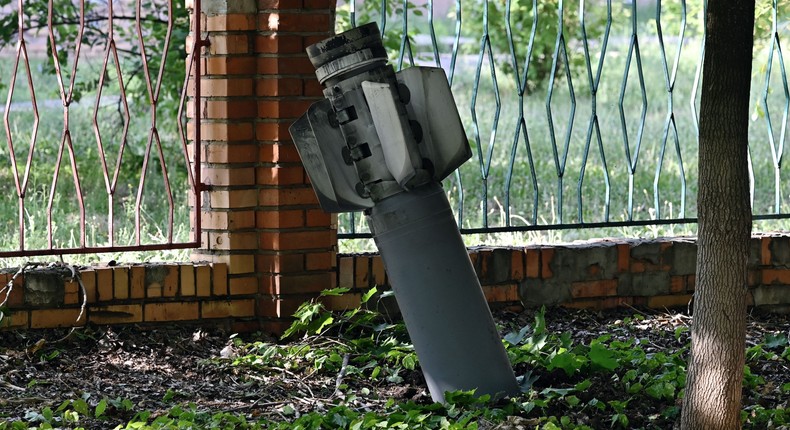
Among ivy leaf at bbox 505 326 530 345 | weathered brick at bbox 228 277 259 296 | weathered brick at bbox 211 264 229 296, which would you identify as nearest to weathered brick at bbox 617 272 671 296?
ivy leaf at bbox 505 326 530 345

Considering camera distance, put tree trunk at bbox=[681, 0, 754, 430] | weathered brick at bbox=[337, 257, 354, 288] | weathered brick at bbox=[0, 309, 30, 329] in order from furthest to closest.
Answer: weathered brick at bbox=[337, 257, 354, 288] < weathered brick at bbox=[0, 309, 30, 329] < tree trunk at bbox=[681, 0, 754, 430]

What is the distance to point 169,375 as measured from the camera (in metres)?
3.89

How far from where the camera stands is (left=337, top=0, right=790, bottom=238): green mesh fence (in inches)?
191

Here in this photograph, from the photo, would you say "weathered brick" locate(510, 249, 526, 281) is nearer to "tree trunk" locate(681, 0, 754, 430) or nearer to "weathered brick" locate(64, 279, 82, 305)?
"tree trunk" locate(681, 0, 754, 430)

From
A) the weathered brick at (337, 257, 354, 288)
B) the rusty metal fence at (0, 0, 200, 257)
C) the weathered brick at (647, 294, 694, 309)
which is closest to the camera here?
the weathered brick at (337, 257, 354, 288)

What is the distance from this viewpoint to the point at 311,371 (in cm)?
392

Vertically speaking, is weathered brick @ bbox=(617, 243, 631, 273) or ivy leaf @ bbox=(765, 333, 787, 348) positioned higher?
weathered brick @ bbox=(617, 243, 631, 273)

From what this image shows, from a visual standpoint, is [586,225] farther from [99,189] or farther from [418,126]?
[99,189]

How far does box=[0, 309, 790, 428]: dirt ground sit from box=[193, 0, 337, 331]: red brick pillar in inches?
12.2

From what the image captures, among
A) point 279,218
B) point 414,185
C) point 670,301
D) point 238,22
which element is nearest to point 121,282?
point 279,218

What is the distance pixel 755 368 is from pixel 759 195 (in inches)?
177

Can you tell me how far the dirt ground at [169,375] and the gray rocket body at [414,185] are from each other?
0.88 ft

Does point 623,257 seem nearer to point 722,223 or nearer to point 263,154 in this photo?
point 263,154

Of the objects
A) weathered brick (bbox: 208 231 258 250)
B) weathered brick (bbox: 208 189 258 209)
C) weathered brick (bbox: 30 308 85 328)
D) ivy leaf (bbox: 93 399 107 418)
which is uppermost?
weathered brick (bbox: 208 189 258 209)
